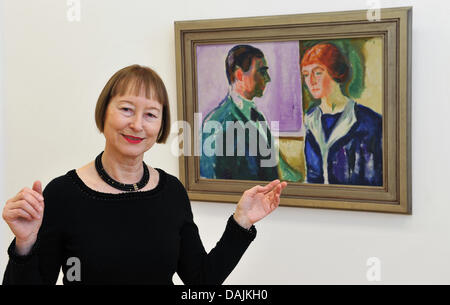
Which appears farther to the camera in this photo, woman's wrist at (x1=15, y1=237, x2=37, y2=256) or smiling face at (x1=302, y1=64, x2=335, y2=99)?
smiling face at (x1=302, y1=64, x2=335, y2=99)

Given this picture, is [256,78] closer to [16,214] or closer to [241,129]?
[241,129]

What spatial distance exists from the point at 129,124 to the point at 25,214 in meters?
0.34

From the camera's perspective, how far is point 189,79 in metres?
2.26

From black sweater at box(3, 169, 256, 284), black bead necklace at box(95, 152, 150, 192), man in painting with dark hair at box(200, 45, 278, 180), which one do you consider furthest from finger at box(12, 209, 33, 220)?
man in painting with dark hair at box(200, 45, 278, 180)

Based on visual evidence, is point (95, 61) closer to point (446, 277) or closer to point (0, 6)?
point (0, 6)

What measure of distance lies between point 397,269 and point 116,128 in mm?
1150

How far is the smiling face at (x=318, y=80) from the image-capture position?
2.06 m

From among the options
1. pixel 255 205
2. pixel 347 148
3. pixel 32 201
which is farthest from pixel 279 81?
pixel 32 201

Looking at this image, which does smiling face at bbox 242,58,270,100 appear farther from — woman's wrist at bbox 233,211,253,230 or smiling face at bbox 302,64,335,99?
woman's wrist at bbox 233,211,253,230

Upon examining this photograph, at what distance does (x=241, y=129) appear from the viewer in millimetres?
2205

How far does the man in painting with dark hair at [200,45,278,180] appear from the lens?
217 centimetres

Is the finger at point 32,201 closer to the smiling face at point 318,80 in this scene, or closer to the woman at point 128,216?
the woman at point 128,216

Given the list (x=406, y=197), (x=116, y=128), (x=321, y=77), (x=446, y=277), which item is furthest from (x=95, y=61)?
(x=446, y=277)

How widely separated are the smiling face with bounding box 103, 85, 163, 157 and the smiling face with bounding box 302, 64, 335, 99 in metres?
0.82
